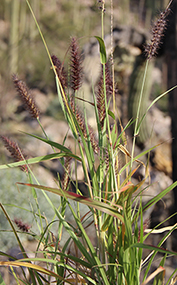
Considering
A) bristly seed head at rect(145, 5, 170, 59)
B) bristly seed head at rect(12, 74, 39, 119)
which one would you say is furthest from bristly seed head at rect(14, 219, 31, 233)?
bristly seed head at rect(145, 5, 170, 59)

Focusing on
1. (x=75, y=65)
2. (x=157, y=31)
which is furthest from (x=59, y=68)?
(x=157, y=31)

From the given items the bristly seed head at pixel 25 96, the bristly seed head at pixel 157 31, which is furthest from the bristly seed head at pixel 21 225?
the bristly seed head at pixel 157 31

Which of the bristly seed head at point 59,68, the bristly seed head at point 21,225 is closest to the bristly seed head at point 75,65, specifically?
the bristly seed head at point 59,68

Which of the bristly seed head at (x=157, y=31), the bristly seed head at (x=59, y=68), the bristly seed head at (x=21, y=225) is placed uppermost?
the bristly seed head at (x=157, y=31)

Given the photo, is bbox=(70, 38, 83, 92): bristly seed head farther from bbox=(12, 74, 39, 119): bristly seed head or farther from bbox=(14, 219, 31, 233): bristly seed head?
bbox=(14, 219, 31, 233): bristly seed head

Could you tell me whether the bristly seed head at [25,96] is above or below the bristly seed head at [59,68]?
below

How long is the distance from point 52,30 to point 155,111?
3.88 ft

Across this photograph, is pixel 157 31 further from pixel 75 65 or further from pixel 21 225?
pixel 21 225

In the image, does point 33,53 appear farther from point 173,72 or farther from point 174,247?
point 174,247

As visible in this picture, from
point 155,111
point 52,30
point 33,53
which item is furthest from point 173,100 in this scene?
point 52,30

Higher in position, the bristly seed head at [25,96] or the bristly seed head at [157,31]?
the bristly seed head at [157,31]

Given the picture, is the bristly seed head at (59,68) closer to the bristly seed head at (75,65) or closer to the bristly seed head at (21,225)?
the bristly seed head at (75,65)

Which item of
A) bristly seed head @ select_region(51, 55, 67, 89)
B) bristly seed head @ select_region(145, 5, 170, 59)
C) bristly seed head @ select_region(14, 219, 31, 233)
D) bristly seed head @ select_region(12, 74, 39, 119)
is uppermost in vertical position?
bristly seed head @ select_region(145, 5, 170, 59)

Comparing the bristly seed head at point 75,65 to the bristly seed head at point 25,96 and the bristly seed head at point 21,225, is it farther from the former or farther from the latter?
the bristly seed head at point 21,225
